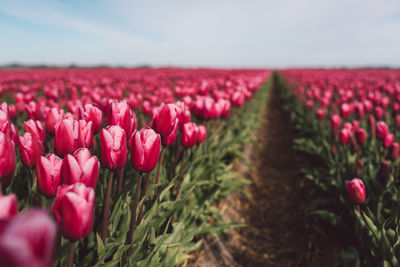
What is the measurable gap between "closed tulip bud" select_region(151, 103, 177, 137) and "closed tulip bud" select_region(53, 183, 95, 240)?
31.0 inches

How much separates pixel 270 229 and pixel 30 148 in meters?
2.78

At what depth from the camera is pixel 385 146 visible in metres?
2.86

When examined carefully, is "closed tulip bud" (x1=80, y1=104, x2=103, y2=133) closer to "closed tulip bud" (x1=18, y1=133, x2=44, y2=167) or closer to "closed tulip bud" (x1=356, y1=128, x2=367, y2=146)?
"closed tulip bud" (x1=18, y1=133, x2=44, y2=167)

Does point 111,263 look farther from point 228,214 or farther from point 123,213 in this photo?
point 228,214

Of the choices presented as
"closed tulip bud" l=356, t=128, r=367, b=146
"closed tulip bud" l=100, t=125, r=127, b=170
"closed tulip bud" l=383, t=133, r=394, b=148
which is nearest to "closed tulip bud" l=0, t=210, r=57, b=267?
"closed tulip bud" l=100, t=125, r=127, b=170

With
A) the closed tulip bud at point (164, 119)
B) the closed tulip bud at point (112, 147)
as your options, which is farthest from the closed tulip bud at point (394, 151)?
the closed tulip bud at point (112, 147)

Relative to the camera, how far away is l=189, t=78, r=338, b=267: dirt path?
2561mm

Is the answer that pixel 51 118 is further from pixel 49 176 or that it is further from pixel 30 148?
pixel 49 176

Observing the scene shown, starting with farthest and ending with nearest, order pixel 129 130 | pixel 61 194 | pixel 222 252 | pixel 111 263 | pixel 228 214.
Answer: pixel 228 214, pixel 222 252, pixel 129 130, pixel 111 263, pixel 61 194

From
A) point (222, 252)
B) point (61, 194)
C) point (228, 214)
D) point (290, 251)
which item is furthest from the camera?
point (228, 214)

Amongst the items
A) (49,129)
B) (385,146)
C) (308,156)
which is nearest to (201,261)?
(49,129)

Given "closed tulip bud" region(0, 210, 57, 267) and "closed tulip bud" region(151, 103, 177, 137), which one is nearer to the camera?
"closed tulip bud" region(0, 210, 57, 267)

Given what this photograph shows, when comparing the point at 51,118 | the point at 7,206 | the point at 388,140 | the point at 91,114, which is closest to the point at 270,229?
the point at 388,140

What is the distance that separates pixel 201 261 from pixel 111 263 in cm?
126
